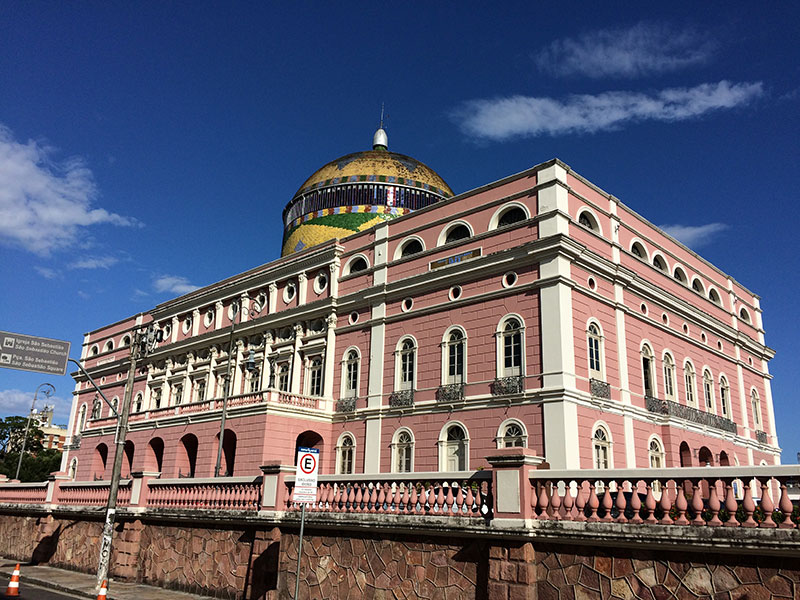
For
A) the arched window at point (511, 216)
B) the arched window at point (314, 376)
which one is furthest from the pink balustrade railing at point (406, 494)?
the arched window at point (314, 376)

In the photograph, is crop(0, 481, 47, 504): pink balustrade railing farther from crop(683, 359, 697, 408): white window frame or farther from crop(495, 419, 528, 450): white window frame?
crop(683, 359, 697, 408): white window frame

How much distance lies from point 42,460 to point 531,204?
53498 mm

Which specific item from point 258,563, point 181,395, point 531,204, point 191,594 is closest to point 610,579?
point 258,563

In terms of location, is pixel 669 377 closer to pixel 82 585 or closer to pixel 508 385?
pixel 508 385

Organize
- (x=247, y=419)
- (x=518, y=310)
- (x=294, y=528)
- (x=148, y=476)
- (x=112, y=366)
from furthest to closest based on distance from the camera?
(x=112, y=366) → (x=247, y=419) → (x=518, y=310) → (x=148, y=476) → (x=294, y=528)

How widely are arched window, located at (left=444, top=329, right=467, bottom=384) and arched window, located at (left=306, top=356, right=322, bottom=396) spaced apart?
23.5 feet

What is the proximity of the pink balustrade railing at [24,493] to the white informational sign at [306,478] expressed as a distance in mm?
17257

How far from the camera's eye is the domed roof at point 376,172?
122 feet

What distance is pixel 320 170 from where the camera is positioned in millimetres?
39125

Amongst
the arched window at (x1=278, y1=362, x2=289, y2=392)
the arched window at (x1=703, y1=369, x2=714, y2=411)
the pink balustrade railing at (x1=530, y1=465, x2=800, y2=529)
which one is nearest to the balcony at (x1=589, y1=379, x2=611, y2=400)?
the arched window at (x1=703, y1=369, x2=714, y2=411)

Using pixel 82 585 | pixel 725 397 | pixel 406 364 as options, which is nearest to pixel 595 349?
pixel 406 364

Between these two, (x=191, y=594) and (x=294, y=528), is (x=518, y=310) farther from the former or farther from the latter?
(x=191, y=594)

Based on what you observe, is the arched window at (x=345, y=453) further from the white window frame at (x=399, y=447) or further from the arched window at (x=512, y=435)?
the arched window at (x=512, y=435)

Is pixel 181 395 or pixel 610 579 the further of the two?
pixel 181 395
